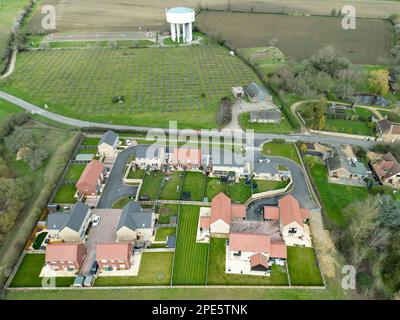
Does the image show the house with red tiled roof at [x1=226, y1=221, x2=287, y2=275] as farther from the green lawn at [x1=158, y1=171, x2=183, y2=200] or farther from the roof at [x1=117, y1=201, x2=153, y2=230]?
the green lawn at [x1=158, y1=171, x2=183, y2=200]

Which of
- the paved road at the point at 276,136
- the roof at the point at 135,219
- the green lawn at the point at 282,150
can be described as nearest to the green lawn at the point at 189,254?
the roof at the point at 135,219

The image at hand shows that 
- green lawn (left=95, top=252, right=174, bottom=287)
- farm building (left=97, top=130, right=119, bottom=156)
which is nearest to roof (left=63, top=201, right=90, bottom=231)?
green lawn (left=95, top=252, right=174, bottom=287)

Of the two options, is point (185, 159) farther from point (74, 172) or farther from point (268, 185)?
point (74, 172)

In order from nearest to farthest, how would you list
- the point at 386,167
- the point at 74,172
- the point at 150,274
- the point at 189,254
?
the point at 150,274
the point at 189,254
the point at 386,167
the point at 74,172

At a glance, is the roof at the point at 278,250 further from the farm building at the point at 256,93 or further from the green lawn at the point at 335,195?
the farm building at the point at 256,93

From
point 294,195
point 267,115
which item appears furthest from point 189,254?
point 267,115

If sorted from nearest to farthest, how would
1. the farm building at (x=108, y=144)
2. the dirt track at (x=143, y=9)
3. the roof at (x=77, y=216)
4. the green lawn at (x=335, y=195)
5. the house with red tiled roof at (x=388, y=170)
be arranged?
the roof at (x=77, y=216)
the green lawn at (x=335, y=195)
the house with red tiled roof at (x=388, y=170)
the farm building at (x=108, y=144)
the dirt track at (x=143, y=9)
